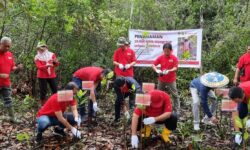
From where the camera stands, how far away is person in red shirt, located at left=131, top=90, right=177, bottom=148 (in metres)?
6.24

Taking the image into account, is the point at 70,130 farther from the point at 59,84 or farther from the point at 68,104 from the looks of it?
the point at 59,84

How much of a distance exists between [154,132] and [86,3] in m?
5.33

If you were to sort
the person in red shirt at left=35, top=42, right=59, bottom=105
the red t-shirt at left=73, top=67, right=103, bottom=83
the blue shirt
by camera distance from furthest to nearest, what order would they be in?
the person in red shirt at left=35, top=42, right=59, bottom=105, the red t-shirt at left=73, top=67, right=103, bottom=83, the blue shirt

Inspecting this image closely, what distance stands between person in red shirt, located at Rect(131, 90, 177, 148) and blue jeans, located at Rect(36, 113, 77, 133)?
124cm

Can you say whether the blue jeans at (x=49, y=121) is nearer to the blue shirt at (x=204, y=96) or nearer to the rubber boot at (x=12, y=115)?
the rubber boot at (x=12, y=115)

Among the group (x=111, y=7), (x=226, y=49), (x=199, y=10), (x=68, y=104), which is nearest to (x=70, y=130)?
(x=68, y=104)

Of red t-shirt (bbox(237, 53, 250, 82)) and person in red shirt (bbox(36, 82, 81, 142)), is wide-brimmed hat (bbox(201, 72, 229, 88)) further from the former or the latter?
person in red shirt (bbox(36, 82, 81, 142))

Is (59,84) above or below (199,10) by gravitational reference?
below

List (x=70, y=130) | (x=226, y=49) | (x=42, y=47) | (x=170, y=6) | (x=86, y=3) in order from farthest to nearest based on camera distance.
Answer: (x=170, y=6)
(x=226, y=49)
(x=86, y=3)
(x=42, y=47)
(x=70, y=130)

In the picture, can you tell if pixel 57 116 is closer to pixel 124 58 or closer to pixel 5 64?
pixel 5 64

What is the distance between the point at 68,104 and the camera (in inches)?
267

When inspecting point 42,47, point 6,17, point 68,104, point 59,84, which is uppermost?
point 6,17

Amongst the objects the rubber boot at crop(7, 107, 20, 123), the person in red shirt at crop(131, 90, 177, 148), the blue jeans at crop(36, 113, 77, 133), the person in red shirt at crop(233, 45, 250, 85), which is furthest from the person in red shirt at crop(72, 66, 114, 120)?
the person in red shirt at crop(233, 45, 250, 85)

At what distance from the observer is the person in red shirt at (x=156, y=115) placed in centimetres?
624
